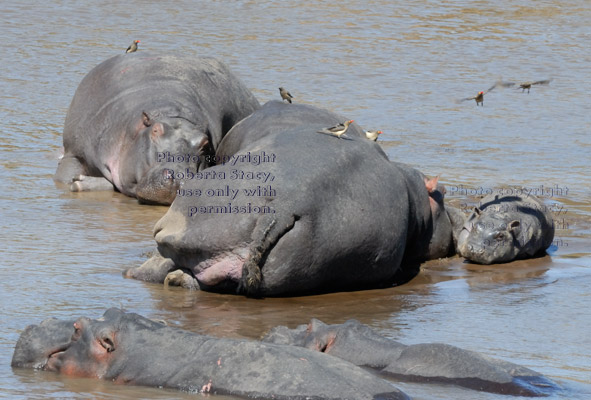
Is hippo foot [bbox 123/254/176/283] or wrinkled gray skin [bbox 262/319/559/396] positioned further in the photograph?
hippo foot [bbox 123/254/176/283]

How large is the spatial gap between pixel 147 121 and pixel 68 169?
109cm

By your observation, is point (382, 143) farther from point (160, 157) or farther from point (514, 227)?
point (514, 227)

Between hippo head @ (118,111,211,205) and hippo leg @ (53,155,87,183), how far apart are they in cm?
60

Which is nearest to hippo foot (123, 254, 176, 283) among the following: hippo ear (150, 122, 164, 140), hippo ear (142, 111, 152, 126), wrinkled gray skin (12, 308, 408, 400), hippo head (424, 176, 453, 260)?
wrinkled gray skin (12, 308, 408, 400)

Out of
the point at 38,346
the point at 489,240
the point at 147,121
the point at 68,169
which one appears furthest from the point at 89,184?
the point at 38,346

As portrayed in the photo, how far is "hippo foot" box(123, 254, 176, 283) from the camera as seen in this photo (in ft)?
26.5

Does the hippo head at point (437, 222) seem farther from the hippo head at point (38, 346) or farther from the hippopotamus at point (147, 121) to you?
the hippo head at point (38, 346)

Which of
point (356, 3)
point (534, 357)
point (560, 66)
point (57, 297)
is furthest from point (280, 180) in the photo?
point (356, 3)

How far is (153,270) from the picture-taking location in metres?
8.09

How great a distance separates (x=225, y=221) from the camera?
26.1 feet

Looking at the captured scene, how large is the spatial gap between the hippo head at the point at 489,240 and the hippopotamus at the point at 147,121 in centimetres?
264

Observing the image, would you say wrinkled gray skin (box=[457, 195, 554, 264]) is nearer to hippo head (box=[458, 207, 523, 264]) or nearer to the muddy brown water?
hippo head (box=[458, 207, 523, 264])

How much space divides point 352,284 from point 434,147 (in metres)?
5.91

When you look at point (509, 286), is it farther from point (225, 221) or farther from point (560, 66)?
point (560, 66)
